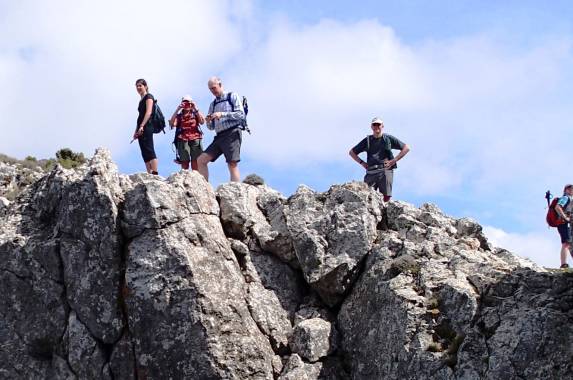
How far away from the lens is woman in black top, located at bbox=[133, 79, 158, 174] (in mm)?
22047

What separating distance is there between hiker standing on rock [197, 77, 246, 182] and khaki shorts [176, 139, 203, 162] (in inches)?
18.8

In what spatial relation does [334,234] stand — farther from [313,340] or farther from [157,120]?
[157,120]

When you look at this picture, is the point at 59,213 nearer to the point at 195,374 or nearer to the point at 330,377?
the point at 195,374

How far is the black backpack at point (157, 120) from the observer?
22.2 metres

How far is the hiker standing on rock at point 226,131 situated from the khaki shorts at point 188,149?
1.57ft

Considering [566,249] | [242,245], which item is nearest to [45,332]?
[242,245]

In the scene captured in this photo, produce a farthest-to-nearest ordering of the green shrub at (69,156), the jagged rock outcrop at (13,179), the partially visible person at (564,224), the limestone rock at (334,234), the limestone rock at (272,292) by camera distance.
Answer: the green shrub at (69,156), the jagged rock outcrop at (13,179), the partially visible person at (564,224), the limestone rock at (334,234), the limestone rock at (272,292)

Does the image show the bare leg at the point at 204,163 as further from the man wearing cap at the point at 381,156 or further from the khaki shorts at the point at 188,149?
the man wearing cap at the point at 381,156

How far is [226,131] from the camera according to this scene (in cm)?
2177

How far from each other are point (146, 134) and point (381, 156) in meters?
7.48

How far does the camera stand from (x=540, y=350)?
49.7ft

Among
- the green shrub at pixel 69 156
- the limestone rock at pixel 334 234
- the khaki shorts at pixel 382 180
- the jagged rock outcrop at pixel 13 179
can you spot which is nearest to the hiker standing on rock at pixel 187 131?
the limestone rock at pixel 334 234

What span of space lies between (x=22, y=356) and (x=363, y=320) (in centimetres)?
912

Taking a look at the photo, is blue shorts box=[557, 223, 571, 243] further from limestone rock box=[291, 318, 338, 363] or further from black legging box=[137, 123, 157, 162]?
black legging box=[137, 123, 157, 162]
